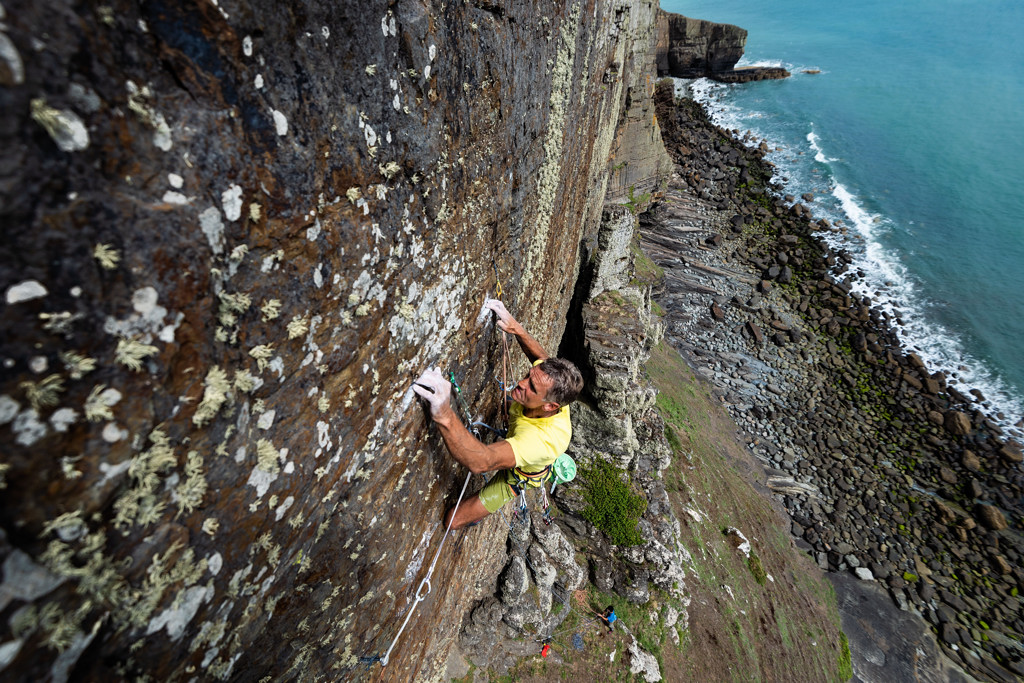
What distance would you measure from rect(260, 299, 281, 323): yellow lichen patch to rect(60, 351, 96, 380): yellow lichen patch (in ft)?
2.03

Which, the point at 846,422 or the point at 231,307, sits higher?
the point at 231,307

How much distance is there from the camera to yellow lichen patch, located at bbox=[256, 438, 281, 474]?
1994 millimetres

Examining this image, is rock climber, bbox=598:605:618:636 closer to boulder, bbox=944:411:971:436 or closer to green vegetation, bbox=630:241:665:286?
green vegetation, bbox=630:241:665:286

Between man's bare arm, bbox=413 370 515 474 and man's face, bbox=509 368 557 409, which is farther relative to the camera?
man's face, bbox=509 368 557 409

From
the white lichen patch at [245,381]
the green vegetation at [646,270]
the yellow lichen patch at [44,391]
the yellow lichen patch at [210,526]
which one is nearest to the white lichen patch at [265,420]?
the white lichen patch at [245,381]

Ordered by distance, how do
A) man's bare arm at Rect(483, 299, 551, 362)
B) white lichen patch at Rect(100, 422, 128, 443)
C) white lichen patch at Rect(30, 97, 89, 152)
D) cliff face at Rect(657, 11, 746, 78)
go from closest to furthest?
white lichen patch at Rect(30, 97, 89, 152) → white lichen patch at Rect(100, 422, 128, 443) → man's bare arm at Rect(483, 299, 551, 362) → cliff face at Rect(657, 11, 746, 78)

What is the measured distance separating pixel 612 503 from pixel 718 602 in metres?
4.26

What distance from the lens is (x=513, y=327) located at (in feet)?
15.1

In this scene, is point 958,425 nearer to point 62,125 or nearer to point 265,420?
point 265,420

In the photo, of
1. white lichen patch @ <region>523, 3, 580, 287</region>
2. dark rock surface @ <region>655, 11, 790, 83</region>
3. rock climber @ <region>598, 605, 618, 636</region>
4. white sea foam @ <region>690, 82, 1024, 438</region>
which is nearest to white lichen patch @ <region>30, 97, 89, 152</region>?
white lichen patch @ <region>523, 3, 580, 287</region>

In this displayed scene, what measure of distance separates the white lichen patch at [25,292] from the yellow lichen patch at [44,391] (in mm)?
217

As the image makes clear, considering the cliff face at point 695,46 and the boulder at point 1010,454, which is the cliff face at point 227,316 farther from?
the cliff face at point 695,46

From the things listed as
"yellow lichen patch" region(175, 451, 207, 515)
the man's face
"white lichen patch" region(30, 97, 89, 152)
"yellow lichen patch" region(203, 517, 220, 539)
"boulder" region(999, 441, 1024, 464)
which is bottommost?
"boulder" region(999, 441, 1024, 464)

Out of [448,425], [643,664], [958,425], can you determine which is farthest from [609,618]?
[958,425]
